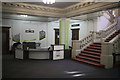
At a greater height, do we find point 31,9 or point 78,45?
point 31,9

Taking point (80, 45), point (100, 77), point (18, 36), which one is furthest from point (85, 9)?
point (18, 36)

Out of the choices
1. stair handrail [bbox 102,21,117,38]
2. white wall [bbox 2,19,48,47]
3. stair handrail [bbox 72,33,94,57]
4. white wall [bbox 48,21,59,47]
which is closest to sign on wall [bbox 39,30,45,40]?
white wall [bbox 2,19,48,47]

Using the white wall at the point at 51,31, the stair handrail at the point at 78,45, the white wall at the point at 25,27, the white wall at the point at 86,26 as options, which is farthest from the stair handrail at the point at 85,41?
the white wall at the point at 25,27

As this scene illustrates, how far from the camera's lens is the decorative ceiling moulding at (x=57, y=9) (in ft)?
21.5

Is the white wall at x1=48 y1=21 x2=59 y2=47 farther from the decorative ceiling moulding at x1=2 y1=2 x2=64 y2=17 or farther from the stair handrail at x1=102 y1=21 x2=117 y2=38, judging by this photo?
the stair handrail at x1=102 y1=21 x2=117 y2=38

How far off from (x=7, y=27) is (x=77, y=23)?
23.9ft

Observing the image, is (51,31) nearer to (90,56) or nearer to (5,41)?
(5,41)

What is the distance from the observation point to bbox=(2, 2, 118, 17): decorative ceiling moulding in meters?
6.55

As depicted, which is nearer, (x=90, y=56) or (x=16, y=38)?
(x=90, y=56)

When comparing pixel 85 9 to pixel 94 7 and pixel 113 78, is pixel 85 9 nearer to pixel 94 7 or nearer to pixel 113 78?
pixel 94 7

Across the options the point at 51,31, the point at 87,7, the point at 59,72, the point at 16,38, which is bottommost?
the point at 59,72

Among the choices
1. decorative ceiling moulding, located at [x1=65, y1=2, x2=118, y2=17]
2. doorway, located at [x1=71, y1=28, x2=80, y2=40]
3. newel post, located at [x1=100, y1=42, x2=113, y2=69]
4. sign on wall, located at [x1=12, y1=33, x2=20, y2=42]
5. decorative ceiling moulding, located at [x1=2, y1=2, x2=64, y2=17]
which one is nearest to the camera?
newel post, located at [x1=100, y1=42, x2=113, y2=69]

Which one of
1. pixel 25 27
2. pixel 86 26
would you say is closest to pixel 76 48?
pixel 86 26

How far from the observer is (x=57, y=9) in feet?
29.3
